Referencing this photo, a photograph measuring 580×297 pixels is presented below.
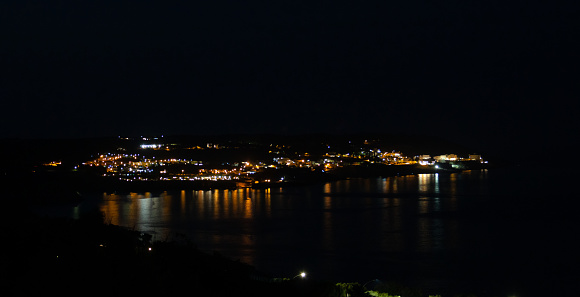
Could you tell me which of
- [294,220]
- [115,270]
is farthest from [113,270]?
[294,220]

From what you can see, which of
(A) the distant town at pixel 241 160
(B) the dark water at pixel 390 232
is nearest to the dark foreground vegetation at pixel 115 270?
(B) the dark water at pixel 390 232

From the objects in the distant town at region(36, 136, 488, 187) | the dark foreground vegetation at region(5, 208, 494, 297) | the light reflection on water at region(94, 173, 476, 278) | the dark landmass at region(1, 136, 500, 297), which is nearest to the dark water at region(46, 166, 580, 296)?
the light reflection on water at region(94, 173, 476, 278)

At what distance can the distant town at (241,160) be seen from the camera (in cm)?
2128

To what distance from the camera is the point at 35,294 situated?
2889 millimetres

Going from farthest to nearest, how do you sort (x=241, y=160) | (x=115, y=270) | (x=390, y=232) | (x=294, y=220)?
(x=241, y=160) → (x=294, y=220) → (x=390, y=232) → (x=115, y=270)

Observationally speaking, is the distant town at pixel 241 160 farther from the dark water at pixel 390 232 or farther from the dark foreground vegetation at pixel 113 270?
the dark foreground vegetation at pixel 113 270

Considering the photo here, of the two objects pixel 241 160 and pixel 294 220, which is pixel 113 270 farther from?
pixel 241 160

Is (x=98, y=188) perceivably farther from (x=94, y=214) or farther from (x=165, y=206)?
(x=94, y=214)

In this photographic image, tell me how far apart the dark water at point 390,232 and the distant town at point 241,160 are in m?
3.97

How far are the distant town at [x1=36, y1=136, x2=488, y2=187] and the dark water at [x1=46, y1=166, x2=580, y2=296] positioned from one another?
3.97m

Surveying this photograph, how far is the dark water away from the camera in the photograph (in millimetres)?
6598

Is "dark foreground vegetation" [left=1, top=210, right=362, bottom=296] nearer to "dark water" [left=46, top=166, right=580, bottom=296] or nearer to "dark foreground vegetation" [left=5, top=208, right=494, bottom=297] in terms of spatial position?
"dark foreground vegetation" [left=5, top=208, right=494, bottom=297]

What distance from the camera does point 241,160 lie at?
83.9ft

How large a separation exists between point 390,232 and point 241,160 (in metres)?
16.4
